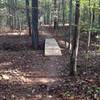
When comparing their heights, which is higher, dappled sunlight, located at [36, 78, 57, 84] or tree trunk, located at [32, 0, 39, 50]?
tree trunk, located at [32, 0, 39, 50]

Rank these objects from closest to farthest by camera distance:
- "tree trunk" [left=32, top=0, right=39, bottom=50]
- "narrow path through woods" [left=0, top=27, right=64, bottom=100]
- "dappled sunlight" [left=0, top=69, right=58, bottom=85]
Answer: "narrow path through woods" [left=0, top=27, right=64, bottom=100] → "dappled sunlight" [left=0, top=69, right=58, bottom=85] → "tree trunk" [left=32, top=0, right=39, bottom=50]

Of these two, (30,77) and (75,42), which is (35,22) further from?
(75,42)

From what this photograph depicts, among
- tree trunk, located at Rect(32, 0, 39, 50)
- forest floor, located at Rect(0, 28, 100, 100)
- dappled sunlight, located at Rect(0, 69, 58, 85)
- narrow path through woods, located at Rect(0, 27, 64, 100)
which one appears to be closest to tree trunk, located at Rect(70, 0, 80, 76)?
forest floor, located at Rect(0, 28, 100, 100)

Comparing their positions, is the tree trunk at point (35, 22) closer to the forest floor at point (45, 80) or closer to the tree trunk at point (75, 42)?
the forest floor at point (45, 80)

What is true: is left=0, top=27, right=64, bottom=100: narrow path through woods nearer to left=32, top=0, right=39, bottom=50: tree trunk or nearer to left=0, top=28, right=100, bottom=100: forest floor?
left=0, top=28, right=100, bottom=100: forest floor

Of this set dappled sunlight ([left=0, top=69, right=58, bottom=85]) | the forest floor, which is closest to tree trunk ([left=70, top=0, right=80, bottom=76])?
the forest floor

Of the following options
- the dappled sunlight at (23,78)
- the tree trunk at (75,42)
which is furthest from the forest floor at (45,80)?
the tree trunk at (75,42)

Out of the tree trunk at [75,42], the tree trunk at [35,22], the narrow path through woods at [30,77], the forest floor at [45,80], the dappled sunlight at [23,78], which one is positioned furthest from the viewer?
the tree trunk at [35,22]

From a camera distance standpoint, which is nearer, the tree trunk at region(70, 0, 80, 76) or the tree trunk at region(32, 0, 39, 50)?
the tree trunk at region(70, 0, 80, 76)

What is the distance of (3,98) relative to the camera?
7.67 meters

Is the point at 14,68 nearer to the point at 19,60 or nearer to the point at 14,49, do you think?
the point at 19,60

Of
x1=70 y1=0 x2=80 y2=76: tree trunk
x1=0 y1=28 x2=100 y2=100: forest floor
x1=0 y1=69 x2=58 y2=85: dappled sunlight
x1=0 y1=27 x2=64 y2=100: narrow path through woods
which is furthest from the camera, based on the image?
x1=0 y1=69 x2=58 y2=85: dappled sunlight

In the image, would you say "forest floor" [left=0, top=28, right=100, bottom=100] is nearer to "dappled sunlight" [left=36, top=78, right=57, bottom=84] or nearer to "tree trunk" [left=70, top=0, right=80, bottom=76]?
"dappled sunlight" [left=36, top=78, right=57, bottom=84]

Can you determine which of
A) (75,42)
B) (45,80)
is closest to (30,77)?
(45,80)
